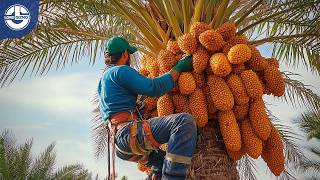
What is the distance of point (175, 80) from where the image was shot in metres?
4.54

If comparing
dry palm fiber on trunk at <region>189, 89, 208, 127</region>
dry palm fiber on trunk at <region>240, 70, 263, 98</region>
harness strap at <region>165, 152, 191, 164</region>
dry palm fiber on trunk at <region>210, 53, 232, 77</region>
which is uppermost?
dry palm fiber on trunk at <region>210, 53, 232, 77</region>

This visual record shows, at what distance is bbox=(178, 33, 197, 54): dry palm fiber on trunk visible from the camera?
4.57 meters

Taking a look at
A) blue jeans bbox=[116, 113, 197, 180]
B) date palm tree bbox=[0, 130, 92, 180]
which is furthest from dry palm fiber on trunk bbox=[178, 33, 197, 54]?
date palm tree bbox=[0, 130, 92, 180]

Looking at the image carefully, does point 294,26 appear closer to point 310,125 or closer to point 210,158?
point 210,158

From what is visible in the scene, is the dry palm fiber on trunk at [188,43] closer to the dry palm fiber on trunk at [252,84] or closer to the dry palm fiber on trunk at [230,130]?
the dry palm fiber on trunk at [252,84]

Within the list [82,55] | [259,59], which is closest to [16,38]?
[82,55]

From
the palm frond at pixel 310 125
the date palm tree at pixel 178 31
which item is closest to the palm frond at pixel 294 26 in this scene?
the date palm tree at pixel 178 31

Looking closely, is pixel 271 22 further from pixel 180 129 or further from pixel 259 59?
pixel 180 129

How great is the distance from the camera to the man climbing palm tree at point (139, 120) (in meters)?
4.03

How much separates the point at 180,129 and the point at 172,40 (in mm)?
1367

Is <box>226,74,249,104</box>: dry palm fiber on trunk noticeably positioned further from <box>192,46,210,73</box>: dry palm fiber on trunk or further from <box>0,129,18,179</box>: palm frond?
<box>0,129,18,179</box>: palm frond

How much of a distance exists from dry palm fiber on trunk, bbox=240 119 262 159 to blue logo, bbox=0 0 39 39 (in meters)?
2.89

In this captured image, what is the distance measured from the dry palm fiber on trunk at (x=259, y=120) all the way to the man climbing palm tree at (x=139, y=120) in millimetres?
650

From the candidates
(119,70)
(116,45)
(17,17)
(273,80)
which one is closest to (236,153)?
(273,80)
